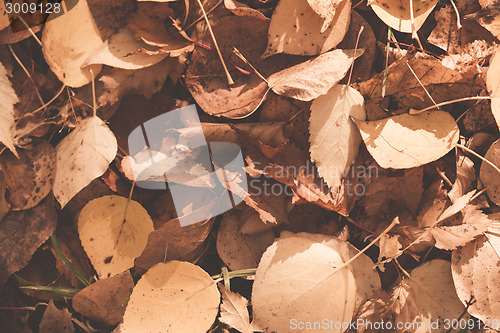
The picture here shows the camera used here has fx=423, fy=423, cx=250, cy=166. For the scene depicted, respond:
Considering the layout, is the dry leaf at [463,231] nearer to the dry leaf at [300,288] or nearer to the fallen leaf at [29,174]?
the dry leaf at [300,288]

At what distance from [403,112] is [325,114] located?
0.12m

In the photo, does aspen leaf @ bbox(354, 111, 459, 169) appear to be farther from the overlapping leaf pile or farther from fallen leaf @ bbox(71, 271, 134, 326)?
fallen leaf @ bbox(71, 271, 134, 326)

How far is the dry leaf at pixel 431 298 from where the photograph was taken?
0.61 meters

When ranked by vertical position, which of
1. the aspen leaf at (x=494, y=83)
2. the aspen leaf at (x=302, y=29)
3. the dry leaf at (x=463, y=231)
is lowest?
the dry leaf at (x=463, y=231)

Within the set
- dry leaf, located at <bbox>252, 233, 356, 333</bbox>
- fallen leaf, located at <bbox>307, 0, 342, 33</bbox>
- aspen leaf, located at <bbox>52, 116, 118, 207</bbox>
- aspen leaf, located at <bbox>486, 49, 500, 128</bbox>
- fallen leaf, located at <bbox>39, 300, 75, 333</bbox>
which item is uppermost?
fallen leaf, located at <bbox>307, 0, 342, 33</bbox>

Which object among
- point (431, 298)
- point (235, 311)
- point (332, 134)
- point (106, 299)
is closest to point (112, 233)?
point (106, 299)

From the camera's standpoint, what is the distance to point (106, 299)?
63 centimetres

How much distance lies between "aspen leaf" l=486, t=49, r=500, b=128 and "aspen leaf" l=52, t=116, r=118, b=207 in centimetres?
53

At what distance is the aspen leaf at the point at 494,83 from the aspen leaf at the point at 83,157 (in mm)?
527

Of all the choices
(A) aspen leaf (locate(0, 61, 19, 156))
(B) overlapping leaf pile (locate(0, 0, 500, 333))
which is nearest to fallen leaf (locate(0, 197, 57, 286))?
(B) overlapping leaf pile (locate(0, 0, 500, 333))

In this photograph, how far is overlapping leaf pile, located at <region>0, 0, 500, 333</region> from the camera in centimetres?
59

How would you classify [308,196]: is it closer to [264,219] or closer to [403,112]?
[264,219]

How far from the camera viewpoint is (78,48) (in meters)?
0.61

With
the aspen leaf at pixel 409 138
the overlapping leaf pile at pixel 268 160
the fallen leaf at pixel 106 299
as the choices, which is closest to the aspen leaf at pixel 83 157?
the overlapping leaf pile at pixel 268 160
